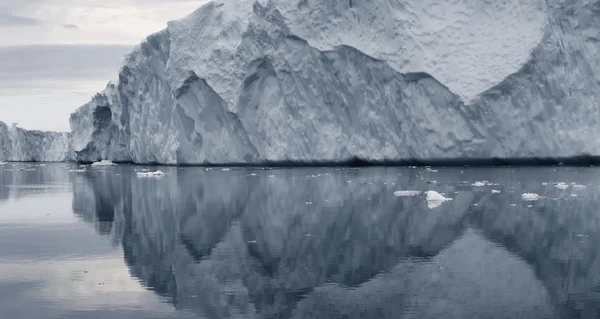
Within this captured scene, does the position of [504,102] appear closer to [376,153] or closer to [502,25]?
[502,25]

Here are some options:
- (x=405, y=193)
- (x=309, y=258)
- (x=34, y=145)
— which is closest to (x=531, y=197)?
(x=405, y=193)

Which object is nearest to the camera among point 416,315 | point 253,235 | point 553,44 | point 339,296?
point 416,315

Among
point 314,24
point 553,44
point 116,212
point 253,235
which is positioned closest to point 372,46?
point 314,24

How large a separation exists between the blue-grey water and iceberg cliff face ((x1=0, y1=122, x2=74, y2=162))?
37532 mm

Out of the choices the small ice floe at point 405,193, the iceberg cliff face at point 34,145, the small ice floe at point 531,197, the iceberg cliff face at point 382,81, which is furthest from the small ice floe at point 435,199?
the iceberg cliff face at point 34,145

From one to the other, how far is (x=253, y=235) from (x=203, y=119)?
17191 mm

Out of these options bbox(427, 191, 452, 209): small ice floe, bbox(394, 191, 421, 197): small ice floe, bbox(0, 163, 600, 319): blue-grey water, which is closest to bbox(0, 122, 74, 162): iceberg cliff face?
bbox(0, 163, 600, 319): blue-grey water

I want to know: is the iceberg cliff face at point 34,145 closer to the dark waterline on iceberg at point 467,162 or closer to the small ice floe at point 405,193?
the dark waterline on iceberg at point 467,162

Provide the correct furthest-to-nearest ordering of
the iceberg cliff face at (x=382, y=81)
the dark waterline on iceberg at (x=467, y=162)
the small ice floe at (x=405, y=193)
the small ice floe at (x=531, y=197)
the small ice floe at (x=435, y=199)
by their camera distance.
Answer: the dark waterline on iceberg at (x=467, y=162)
the iceberg cliff face at (x=382, y=81)
the small ice floe at (x=405, y=193)
the small ice floe at (x=531, y=197)
the small ice floe at (x=435, y=199)

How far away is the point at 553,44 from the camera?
17812 mm

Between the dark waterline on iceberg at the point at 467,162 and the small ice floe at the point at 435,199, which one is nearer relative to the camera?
the small ice floe at the point at 435,199

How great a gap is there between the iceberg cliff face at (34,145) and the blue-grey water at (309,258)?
123ft

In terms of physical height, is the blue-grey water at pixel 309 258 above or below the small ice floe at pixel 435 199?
below

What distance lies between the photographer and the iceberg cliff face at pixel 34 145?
46.4 meters
